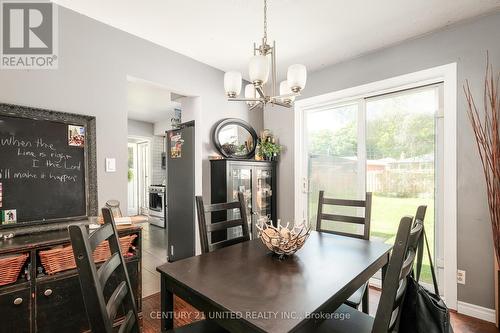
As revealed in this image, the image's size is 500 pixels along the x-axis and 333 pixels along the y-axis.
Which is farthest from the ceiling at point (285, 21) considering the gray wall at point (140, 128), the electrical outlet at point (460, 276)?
the gray wall at point (140, 128)

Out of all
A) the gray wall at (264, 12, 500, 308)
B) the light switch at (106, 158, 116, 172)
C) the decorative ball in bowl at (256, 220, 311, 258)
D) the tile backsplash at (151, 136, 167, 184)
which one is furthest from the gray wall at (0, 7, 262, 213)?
the tile backsplash at (151, 136, 167, 184)

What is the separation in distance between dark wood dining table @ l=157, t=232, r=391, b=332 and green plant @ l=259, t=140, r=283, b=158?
1976 mm

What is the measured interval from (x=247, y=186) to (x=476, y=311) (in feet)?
8.22

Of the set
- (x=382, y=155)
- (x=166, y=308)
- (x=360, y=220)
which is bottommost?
(x=166, y=308)

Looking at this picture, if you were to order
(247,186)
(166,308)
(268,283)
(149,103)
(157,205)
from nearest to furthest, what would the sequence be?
(268,283) < (166,308) < (247,186) < (149,103) < (157,205)

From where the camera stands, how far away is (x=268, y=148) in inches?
138

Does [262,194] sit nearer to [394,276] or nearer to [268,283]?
[268,283]

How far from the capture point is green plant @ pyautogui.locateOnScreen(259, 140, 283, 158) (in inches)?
→ 138

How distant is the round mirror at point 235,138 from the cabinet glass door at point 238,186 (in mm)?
278

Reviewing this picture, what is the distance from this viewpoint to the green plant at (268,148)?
3508 millimetres

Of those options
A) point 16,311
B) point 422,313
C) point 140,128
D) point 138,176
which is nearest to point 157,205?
point 138,176

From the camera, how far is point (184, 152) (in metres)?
3.36

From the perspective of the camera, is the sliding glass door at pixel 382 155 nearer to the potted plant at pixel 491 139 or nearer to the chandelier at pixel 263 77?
the potted plant at pixel 491 139

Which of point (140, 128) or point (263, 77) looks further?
point (140, 128)
